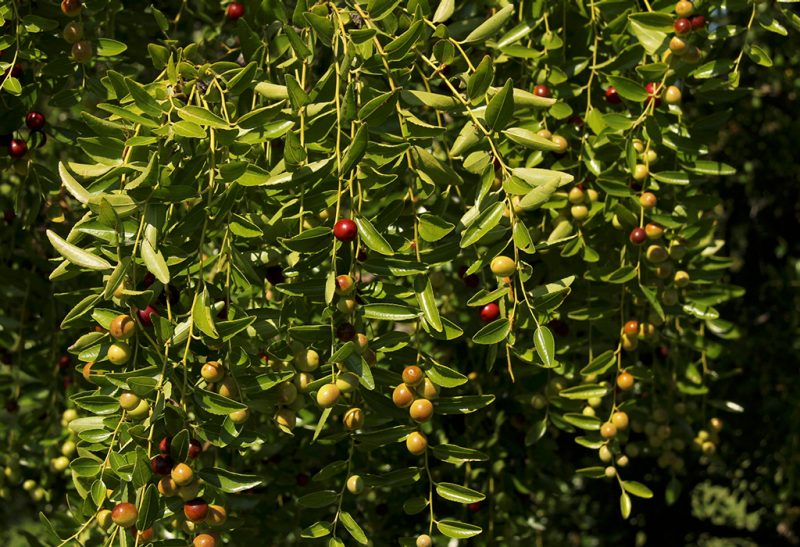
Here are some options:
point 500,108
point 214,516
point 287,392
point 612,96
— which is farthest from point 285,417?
point 612,96

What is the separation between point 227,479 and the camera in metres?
1.12

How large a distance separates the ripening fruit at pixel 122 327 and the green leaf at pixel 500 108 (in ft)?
1.68

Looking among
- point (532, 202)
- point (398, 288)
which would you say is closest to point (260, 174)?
point (398, 288)

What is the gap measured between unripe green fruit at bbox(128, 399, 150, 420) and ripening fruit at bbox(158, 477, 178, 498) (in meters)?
0.08

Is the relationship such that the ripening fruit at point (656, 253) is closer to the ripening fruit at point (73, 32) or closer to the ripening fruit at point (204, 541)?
the ripening fruit at point (204, 541)

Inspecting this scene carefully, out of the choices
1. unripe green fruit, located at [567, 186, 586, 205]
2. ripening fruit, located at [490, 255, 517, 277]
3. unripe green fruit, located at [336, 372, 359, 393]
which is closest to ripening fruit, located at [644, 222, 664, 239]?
unripe green fruit, located at [567, 186, 586, 205]

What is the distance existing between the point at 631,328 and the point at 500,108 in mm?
528

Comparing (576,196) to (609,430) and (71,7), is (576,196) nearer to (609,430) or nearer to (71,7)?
(609,430)

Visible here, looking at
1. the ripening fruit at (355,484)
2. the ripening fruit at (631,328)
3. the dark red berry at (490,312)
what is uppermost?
the dark red berry at (490,312)

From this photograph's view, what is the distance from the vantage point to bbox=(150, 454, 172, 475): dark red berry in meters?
1.05

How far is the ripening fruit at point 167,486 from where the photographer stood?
1.05 meters

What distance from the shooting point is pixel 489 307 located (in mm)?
1329

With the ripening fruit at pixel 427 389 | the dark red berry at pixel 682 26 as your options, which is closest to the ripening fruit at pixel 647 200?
the dark red berry at pixel 682 26

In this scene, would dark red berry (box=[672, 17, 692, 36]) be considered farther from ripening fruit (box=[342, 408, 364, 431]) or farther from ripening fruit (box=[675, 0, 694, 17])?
ripening fruit (box=[342, 408, 364, 431])
